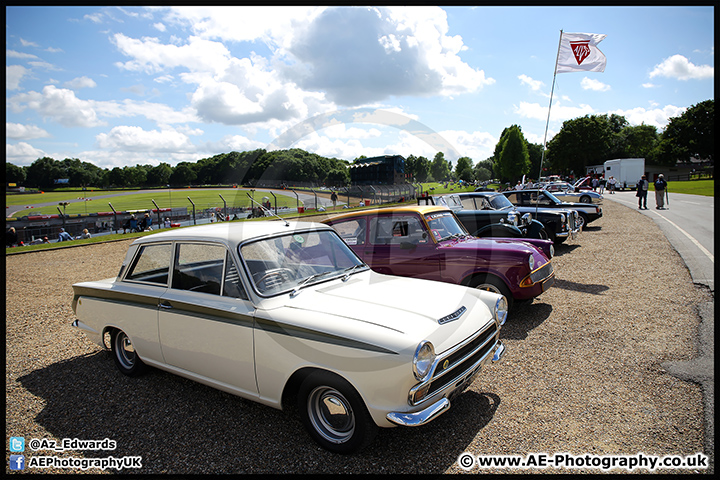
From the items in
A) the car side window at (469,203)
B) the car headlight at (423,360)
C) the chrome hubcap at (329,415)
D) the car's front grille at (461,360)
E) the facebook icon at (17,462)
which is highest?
the car side window at (469,203)

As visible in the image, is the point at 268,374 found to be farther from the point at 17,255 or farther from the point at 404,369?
the point at 17,255

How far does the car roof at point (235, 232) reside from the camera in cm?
343

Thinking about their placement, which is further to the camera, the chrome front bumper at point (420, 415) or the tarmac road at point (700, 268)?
the tarmac road at point (700, 268)

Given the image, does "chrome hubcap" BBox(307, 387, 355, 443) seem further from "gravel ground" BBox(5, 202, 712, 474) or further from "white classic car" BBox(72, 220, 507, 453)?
"gravel ground" BBox(5, 202, 712, 474)

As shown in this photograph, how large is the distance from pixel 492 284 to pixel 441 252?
87 cm

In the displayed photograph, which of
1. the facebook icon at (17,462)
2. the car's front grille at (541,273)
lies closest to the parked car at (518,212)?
the car's front grille at (541,273)

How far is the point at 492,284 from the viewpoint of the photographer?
543 centimetres

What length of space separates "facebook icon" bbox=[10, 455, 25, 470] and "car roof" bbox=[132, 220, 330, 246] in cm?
207

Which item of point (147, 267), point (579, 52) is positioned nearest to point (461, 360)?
point (147, 267)

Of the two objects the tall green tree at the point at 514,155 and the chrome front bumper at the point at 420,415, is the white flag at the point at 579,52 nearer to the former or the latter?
the chrome front bumper at the point at 420,415

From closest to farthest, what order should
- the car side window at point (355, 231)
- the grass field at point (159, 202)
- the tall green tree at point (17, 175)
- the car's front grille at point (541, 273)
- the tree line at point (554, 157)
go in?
the car's front grille at point (541, 273), the car side window at point (355, 231), the grass field at point (159, 202), the tree line at point (554, 157), the tall green tree at point (17, 175)

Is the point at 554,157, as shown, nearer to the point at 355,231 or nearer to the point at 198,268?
the point at 355,231

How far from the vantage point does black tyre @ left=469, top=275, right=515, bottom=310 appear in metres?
5.36

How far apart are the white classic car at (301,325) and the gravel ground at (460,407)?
353 millimetres
